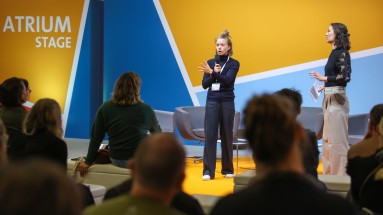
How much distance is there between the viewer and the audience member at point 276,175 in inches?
72.0

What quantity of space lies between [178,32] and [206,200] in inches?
262

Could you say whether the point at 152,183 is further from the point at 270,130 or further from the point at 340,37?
the point at 340,37

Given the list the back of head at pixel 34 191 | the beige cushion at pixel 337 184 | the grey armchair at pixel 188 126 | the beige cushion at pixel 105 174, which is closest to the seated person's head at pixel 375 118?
the beige cushion at pixel 337 184

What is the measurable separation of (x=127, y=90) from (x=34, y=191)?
4118mm

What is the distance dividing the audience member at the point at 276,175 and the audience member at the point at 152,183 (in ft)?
0.71

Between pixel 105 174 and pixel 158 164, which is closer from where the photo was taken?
pixel 158 164

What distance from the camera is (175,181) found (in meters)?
1.88

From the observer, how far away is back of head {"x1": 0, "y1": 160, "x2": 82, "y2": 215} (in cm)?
114

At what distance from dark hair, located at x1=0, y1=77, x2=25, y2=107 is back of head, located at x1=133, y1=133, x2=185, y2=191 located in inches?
116

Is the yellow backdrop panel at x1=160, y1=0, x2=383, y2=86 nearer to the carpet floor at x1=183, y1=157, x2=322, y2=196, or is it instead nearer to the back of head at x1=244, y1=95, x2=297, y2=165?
the carpet floor at x1=183, y1=157, x2=322, y2=196

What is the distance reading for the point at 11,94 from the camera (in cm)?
456

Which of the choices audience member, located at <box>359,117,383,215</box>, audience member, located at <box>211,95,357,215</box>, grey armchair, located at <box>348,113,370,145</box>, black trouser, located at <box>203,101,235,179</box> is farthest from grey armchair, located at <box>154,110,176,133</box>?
audience member, located at <box>211,95,357,215</box>

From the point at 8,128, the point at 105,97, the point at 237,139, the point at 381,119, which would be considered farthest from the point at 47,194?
the point at 105,97

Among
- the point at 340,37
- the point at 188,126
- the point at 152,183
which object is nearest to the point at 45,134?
the point at 152,183
